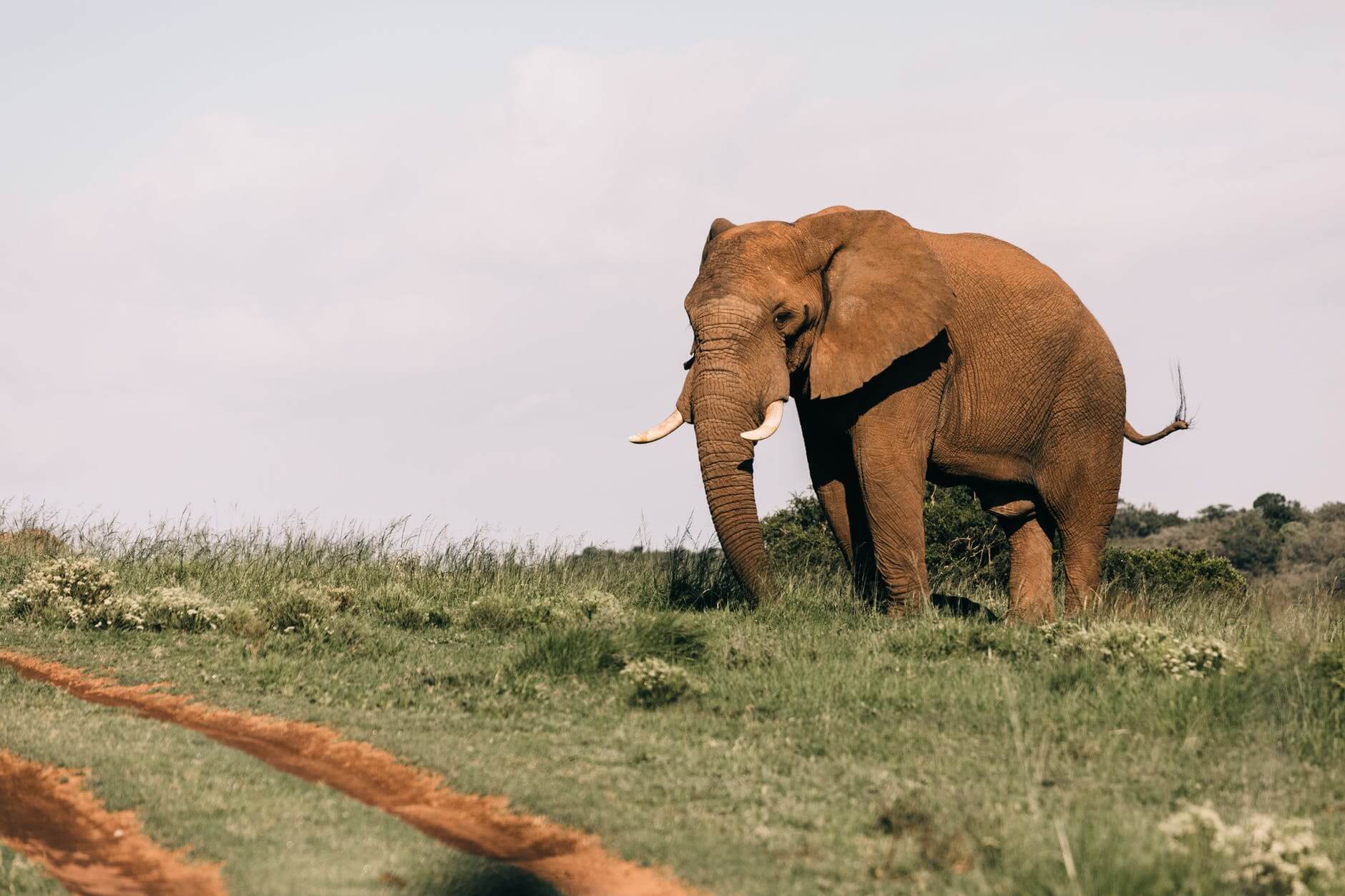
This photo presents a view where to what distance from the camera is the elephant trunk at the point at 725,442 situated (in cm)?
1471

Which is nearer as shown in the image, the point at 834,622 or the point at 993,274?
the point at 834,622

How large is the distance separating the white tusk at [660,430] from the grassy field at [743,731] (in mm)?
1830

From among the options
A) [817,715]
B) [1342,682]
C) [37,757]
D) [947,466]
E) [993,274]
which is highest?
[993,274]

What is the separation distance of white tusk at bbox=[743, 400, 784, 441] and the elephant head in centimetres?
1

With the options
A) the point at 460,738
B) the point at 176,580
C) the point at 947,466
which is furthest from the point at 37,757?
the point at 947,466

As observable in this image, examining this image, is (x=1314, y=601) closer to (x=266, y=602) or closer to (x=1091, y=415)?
(x=1091, y=415)

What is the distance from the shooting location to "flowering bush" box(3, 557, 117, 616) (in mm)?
15836

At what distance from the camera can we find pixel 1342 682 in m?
10.7

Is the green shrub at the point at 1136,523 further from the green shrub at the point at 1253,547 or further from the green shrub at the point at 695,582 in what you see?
the green shrub at the point at 695,582

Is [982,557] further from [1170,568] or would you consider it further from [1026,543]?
[1026,543]

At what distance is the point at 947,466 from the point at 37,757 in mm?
9693

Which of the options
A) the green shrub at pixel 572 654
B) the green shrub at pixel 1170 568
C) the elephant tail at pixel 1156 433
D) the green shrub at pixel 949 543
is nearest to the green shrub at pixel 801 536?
the green shrub at pixel 949 543

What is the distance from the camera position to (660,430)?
→ 49.9ft

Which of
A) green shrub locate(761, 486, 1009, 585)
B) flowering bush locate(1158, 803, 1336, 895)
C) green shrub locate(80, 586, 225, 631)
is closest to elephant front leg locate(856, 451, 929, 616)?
green shrub locate(80, 586, 225, 631)
